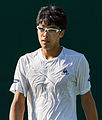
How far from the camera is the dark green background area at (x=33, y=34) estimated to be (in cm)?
786

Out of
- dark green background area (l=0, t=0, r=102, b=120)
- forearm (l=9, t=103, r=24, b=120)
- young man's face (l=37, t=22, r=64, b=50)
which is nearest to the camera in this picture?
young man's face (l=37, t=22, r=64, b=50)

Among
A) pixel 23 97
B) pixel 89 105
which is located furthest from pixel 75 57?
pixel 23 97

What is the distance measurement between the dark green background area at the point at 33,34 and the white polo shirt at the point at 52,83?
118 inches

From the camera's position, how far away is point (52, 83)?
473 cm

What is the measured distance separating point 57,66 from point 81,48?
10.2 feet

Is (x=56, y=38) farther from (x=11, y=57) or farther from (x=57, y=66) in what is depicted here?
(x=11, y=57)

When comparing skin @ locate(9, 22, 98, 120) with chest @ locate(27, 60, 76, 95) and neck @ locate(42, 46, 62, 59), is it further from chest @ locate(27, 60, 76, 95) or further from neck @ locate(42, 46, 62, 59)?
chest @ locate(27, 60, 76, 95)

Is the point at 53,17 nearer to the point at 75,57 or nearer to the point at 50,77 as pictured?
the point at 75,57

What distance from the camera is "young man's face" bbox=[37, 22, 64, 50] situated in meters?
4.71

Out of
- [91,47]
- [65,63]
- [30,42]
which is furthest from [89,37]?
[65,63]

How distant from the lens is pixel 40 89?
4.75 m

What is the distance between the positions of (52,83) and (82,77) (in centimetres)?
27

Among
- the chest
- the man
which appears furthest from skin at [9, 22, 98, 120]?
the chest

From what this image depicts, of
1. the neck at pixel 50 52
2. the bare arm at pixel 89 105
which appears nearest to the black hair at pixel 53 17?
the neck at pixel 50 52
